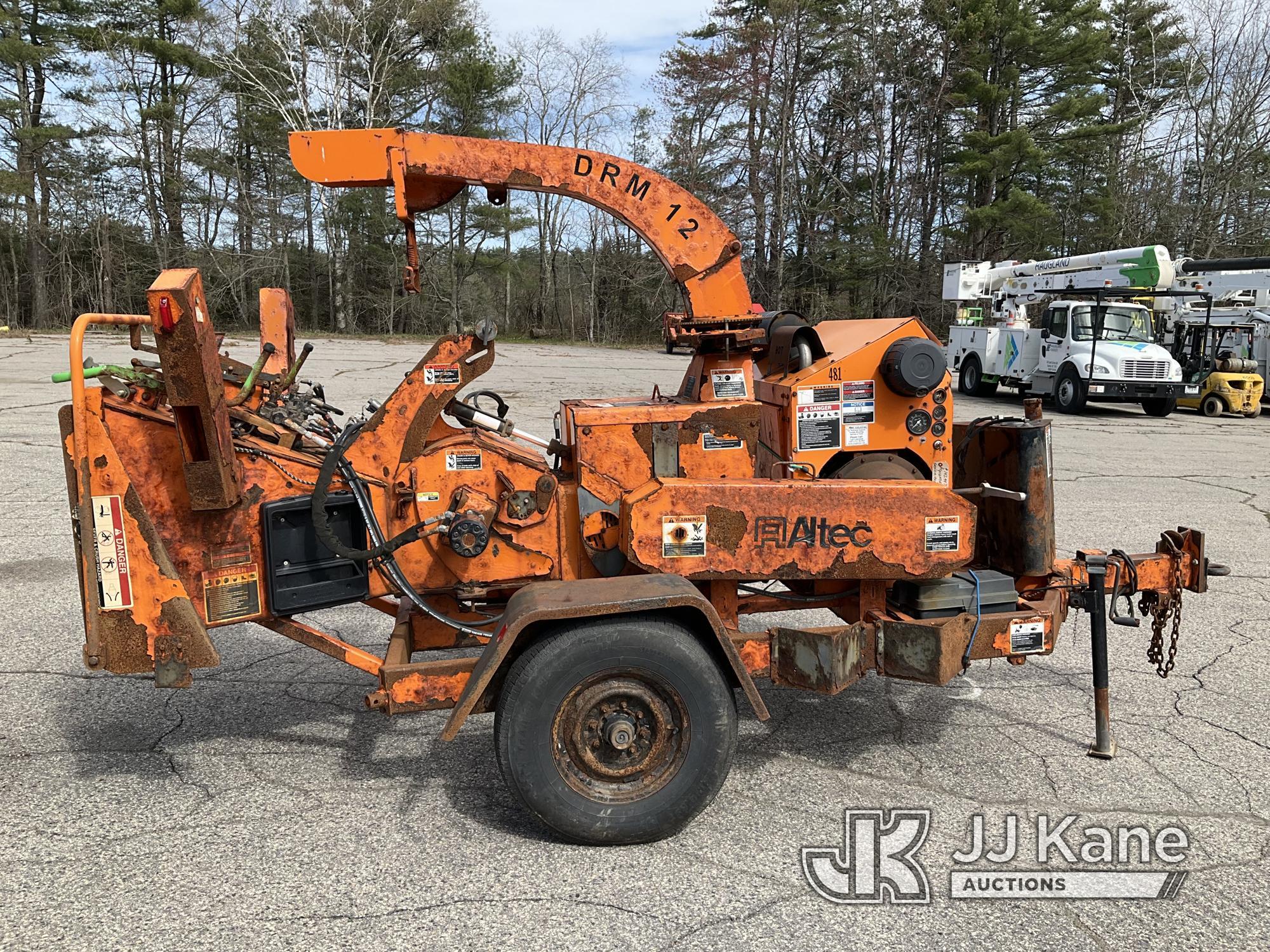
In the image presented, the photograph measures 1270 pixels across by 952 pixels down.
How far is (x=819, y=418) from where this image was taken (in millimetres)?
4457

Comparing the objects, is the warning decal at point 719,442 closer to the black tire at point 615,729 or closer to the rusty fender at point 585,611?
the rusty fender at point 585,611

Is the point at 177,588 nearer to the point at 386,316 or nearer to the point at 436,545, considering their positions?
Answer: the point at 436,545

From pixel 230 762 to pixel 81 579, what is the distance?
1.12 metres

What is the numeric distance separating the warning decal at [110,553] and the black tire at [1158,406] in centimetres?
2054

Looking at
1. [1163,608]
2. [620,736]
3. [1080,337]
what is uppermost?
[1080,337]

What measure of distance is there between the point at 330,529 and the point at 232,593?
0.46 metres

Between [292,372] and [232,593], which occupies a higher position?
[292,372]

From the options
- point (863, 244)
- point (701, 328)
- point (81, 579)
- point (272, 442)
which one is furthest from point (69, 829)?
point (863, 244)

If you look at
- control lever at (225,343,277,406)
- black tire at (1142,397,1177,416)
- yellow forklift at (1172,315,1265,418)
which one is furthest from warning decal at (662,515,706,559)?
yellow forklift at (1172,315,1265,418)

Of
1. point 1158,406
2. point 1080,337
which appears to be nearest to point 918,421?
point 1080,337

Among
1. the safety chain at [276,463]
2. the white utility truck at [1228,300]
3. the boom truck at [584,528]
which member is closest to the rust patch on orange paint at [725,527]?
the boom truck at [584,528]

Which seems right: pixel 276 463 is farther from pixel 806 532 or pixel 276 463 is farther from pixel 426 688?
pixel 806 532

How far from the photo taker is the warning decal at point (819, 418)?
4426mm

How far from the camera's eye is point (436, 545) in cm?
390
